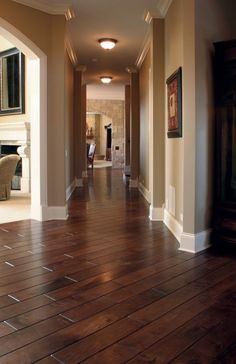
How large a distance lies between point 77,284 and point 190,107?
2.11m

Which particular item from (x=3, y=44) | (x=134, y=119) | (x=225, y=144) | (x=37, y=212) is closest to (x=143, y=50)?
(x=134, y=119)

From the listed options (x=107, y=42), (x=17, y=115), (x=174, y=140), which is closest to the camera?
(x=174, y=140)

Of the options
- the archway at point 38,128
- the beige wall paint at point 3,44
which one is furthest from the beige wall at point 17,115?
the archway at point 38,128

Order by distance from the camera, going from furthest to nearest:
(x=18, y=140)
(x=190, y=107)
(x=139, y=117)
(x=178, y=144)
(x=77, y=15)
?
(x=139, y=117) < (x=18, y=140) < (x=77, y=15) < (x=178, y=144) < (x=190, y=107)

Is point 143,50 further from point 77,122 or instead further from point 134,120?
point 77,122

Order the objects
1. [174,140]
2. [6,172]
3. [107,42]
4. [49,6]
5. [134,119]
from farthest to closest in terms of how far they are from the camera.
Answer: [134,119] < [6,172] < [107,42] < [49,6] < [174,140]

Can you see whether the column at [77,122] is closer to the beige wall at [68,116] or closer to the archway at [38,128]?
the beige wall at [68,116]

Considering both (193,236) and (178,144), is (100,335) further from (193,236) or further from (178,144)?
(178,144)

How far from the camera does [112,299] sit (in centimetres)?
266

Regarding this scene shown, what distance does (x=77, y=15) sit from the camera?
5.54 meters

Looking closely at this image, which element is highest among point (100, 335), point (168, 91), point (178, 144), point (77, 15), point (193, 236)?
point (77, 15)

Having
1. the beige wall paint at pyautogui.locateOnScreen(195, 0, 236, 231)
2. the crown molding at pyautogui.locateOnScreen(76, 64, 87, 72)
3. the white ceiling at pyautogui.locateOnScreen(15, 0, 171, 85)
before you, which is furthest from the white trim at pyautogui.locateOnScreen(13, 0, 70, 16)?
the crown molding at pyautogui.locateOnScreen(76, 64, 87, 72)

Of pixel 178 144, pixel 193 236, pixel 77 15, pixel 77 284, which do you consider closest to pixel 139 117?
pixel 77 15

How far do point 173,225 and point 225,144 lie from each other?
4.15 feet
